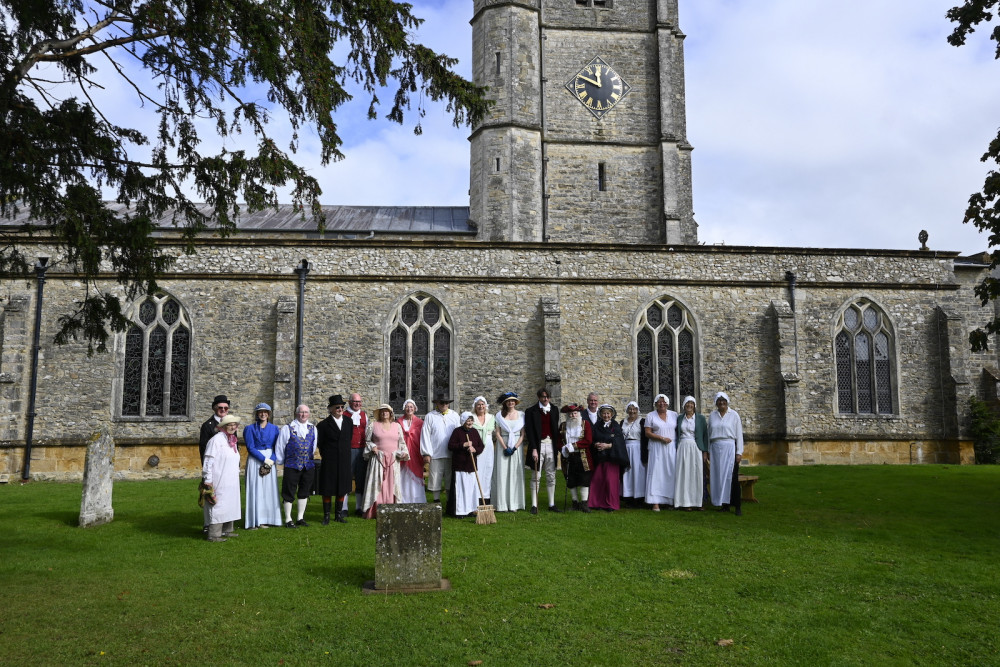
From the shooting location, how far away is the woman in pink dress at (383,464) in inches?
430

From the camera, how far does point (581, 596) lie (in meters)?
6.76

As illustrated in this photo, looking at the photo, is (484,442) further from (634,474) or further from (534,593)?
(534,593)

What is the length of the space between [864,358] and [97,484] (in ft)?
56.8

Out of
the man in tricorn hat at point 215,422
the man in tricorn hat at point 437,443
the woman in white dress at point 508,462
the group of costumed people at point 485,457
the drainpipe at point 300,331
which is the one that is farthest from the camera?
the drainpipe at point 300,331

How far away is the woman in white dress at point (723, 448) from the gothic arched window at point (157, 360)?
11.9 metres

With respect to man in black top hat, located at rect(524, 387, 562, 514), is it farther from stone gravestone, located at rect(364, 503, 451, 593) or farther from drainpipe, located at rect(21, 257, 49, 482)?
drainpipe, located at rect(21, 257, 49, 482)

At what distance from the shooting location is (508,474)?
11578 mm

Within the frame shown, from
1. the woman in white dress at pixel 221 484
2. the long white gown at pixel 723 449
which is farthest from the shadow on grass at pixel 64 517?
the long white gown at pixel 723 449

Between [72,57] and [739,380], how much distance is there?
1527 cm

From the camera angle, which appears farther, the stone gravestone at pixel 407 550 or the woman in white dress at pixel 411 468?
the woman in white dress at pixel 411 468

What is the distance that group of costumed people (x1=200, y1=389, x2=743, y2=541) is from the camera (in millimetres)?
10508

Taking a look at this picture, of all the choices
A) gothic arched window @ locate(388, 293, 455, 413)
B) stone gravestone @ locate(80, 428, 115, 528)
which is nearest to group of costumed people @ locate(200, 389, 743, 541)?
stone gravestone @ locate(80, 428, 115, 528)

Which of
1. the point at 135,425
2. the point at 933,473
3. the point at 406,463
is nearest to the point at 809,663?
the point at 406,463

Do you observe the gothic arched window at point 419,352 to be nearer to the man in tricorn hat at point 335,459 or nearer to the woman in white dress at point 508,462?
the woman in white dress at point 508,462
